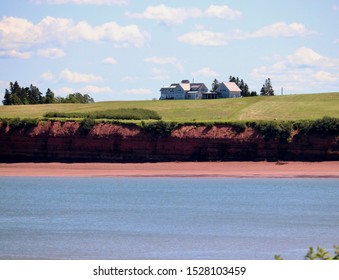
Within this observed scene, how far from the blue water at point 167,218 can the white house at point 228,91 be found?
7670 cm

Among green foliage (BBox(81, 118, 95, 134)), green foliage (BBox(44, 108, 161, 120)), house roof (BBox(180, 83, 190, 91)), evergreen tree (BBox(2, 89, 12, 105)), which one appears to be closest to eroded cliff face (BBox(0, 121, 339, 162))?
green foliage (BBox(81, 118, 95, 134))

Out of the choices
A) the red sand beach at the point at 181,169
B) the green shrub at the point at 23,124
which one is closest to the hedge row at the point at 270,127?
the red sand beach at the point at 181,169

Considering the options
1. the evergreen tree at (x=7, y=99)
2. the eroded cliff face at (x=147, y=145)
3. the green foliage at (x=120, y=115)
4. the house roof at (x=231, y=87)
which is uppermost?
the house roof at (x=231, y=87)

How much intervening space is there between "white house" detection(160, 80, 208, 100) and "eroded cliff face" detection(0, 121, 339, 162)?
212ft

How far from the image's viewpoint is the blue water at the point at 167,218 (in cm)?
2956

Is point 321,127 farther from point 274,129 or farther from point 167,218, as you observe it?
point 167,218

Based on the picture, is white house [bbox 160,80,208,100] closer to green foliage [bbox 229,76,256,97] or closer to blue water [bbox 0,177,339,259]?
green foliage [bbox 229,76,256,97]

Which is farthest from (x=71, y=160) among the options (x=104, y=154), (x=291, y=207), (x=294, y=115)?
(x=291, y=207)

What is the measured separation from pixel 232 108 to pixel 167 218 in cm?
5916

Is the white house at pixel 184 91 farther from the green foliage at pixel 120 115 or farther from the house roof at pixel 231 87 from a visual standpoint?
the green foliage at pixel 120 115

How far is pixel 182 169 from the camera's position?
70.1 meters

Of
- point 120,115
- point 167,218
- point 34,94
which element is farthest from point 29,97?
point 167,218

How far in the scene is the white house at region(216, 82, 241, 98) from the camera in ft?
451

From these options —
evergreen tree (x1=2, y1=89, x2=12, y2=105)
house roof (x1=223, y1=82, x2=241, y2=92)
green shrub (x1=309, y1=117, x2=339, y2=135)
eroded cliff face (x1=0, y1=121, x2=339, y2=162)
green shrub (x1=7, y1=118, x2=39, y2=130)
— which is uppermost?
house roof (x1=223, y1=82, x2=241, y2=92)
